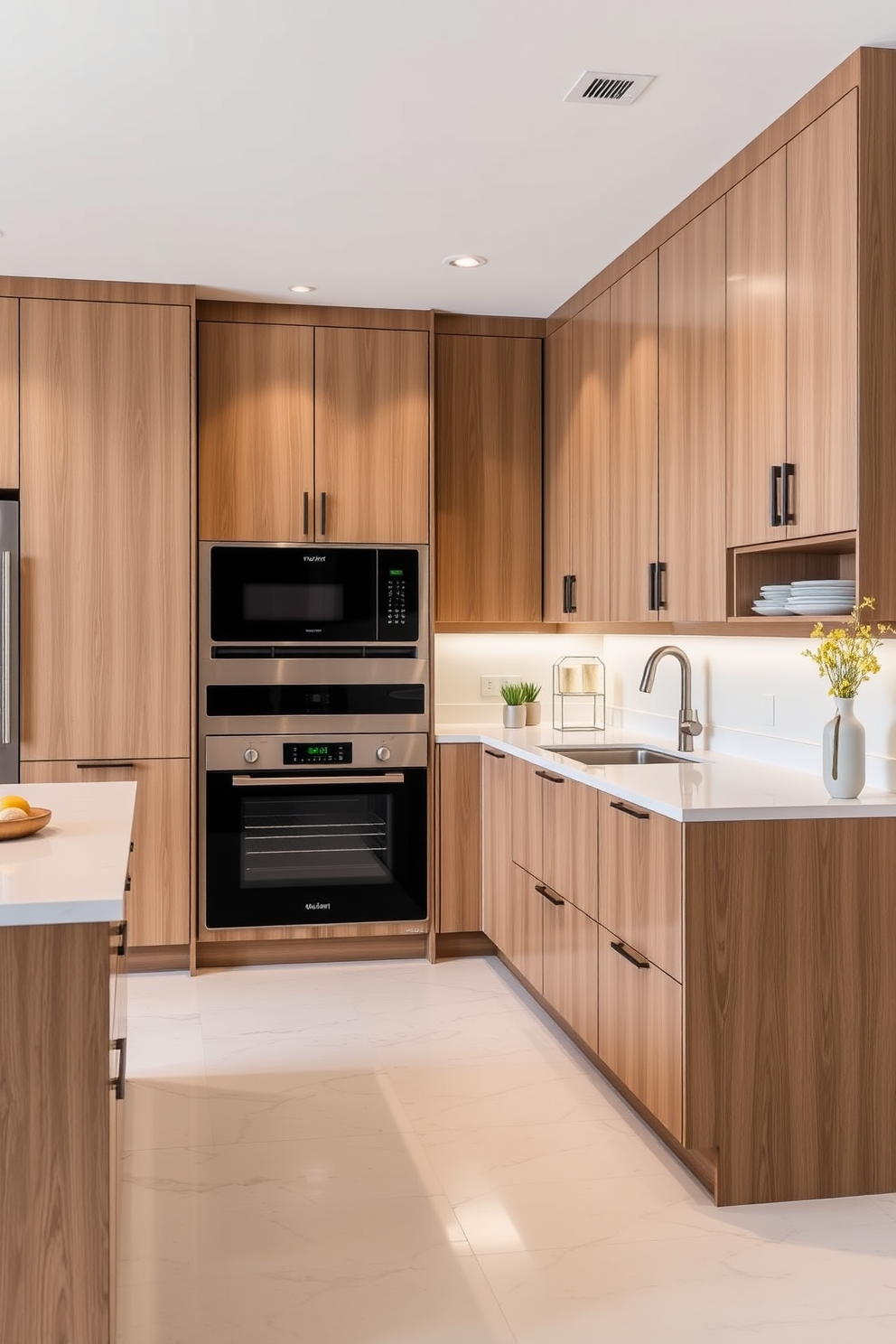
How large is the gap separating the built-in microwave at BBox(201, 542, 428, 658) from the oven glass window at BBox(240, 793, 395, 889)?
0.60 meters

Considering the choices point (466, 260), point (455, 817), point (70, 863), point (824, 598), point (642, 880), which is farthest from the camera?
point (455, 817)

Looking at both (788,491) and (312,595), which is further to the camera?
(312,595)

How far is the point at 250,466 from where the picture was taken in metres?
4.35

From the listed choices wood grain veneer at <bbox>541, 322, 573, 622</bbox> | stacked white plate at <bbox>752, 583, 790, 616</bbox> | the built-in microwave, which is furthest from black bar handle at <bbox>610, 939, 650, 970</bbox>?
the built-in microwave

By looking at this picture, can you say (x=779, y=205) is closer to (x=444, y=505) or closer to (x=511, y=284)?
(x=511, y=284)

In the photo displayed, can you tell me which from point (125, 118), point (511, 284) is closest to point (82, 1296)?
point (125, 118)

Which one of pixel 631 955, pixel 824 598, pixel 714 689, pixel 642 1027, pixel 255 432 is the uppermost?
pixel 255 432

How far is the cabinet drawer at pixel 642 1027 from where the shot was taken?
2602 mm

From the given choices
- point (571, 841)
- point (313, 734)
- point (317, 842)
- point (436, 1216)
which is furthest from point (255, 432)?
point (436, 1216)

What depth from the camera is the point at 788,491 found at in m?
2.73

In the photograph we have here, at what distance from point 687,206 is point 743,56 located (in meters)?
0.81

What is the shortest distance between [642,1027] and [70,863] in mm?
1488

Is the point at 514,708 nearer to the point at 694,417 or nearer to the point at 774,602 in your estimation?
the point at 694,417

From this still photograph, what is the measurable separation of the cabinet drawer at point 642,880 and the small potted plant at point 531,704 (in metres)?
1.53
